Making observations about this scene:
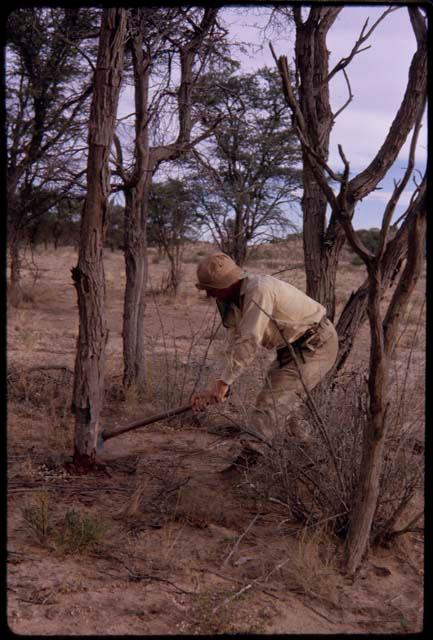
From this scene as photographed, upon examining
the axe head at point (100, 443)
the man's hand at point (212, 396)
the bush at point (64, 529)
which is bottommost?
the bush at point (64, 529)

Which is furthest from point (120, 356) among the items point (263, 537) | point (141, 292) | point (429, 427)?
point (429, 427)

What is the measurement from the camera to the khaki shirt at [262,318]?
3979 millimetres

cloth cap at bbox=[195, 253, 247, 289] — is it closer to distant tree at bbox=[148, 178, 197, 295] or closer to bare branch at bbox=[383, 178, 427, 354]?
bare branch at bbox=[383, 178, 427, 354]

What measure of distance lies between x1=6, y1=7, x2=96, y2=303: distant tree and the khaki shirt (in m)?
5.04

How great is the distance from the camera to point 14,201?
10.6 metres

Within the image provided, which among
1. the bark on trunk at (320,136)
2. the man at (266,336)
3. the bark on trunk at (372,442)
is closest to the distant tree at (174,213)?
the bark on trunk at (320,136)

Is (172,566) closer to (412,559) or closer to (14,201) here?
(412,559)

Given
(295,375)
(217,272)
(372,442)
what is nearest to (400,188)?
(372,442)

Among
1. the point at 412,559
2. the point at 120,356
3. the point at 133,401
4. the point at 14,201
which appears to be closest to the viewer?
the point at 412,559

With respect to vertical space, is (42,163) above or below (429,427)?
above

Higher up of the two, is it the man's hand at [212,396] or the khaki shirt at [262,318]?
the khaki shirt at [262,318]

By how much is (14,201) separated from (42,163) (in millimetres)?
762

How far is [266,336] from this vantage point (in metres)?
4.41

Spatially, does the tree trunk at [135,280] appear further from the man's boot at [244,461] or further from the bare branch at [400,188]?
the bare branch at [400,188]
